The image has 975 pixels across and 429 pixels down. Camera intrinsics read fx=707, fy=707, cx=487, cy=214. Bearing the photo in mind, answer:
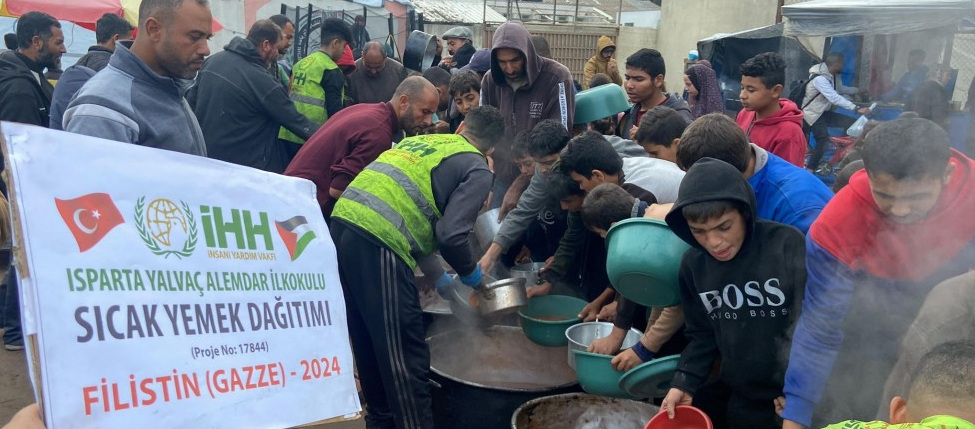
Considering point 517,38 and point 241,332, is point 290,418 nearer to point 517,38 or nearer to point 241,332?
point 241,332

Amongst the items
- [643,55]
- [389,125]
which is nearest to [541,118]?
[643,55]

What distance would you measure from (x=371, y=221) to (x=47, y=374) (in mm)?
1923

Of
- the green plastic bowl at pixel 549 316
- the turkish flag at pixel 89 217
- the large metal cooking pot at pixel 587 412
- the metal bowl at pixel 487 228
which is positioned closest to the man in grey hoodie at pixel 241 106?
the metal bowl at pixel 487 228

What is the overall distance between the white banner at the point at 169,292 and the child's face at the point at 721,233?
1.17 m

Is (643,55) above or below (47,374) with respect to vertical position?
above

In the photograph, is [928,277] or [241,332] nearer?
[241,332]

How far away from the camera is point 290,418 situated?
1779 mm

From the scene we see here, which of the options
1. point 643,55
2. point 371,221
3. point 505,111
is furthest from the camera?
point 505,111

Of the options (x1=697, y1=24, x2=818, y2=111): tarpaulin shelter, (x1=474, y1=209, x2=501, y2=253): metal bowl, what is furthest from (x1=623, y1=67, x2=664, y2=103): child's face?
(x1=697, y1=24, x2=818, y2=111): tarpaulin shelter

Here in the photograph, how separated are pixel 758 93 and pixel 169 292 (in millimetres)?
3463

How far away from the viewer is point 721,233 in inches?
90.5

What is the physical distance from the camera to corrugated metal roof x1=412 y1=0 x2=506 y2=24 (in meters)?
22.8

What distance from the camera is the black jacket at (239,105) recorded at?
4.75m

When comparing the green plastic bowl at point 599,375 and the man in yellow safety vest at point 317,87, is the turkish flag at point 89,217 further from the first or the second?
the man in yellow safety vest at point 317,87
